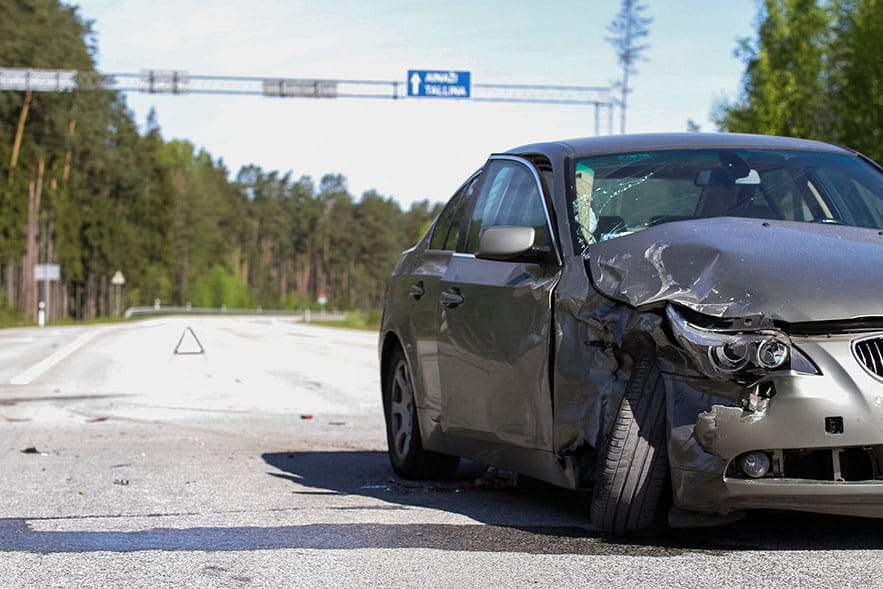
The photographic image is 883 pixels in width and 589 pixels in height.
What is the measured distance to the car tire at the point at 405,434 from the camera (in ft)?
24.3

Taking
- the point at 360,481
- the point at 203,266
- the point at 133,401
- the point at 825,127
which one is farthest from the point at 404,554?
the point at 203,266

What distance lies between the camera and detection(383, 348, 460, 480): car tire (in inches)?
292

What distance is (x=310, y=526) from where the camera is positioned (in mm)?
5879

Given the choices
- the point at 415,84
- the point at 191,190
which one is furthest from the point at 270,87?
the point at 191,190

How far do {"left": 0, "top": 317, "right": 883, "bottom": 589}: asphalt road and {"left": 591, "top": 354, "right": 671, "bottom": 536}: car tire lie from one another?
0.46 ft

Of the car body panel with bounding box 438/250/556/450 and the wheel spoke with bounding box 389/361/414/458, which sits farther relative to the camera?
the wheel spoke with bounding box 389/361/414/458

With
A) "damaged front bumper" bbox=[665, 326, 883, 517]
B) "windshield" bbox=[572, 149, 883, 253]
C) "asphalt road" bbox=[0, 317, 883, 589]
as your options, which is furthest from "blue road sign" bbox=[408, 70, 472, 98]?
"damaged front bumper" bbox=[665, 326, 883, 517]

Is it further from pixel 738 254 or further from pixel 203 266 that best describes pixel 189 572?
pixel 203 266

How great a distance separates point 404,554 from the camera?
5148 mm

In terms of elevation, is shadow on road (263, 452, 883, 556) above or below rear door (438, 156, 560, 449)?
below

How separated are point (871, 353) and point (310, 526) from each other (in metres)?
2.47

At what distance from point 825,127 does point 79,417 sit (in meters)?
47.9

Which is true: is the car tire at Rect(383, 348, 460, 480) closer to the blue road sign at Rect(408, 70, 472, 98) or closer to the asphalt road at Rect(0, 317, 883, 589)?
the asphalt road at Rect(0, 317, 883, 589)

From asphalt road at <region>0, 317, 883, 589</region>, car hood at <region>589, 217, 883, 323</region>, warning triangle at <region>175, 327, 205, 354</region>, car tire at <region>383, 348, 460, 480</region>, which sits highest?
car hood at <region>589, 217, 883, 323</region>
